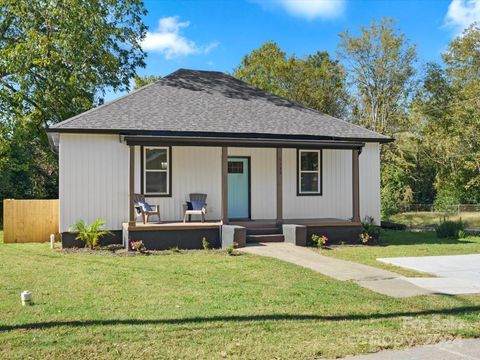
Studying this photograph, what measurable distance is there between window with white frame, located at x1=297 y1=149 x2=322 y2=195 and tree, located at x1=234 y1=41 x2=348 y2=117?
17.9m

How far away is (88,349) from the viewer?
188 inches

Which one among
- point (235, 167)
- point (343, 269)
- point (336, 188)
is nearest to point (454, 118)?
point (336, 188)

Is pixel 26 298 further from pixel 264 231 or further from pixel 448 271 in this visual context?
pixel 264 231

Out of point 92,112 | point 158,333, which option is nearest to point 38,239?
point 92,112

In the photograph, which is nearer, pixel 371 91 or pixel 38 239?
pixel 38 239

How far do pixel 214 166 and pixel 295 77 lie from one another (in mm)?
21231

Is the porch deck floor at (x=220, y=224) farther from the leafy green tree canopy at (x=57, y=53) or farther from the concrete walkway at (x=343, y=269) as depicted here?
the leafy green tree canopy at (x=57, y=53)

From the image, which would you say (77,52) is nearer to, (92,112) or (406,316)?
(92,112)

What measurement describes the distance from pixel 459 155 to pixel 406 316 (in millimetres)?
24948

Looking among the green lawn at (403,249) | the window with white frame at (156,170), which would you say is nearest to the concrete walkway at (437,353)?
the green lawn at (403,249)

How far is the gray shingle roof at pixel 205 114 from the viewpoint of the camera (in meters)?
14.1

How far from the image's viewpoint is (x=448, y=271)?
966 centimetres

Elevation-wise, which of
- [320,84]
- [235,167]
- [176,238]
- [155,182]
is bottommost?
[176,238]

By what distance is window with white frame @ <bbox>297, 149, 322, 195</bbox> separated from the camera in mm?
16094
